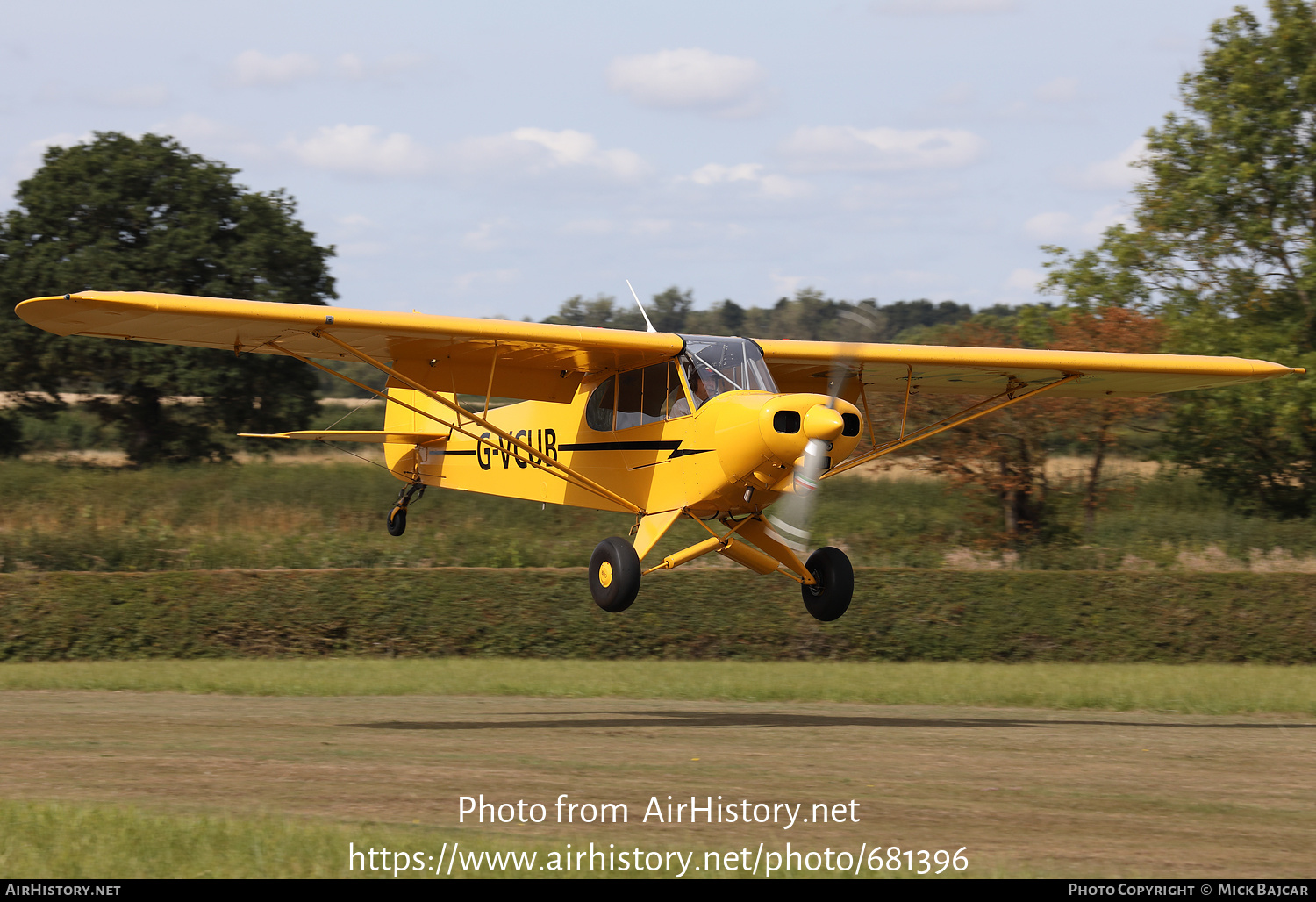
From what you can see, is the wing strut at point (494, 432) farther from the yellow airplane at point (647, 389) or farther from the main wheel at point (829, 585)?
the main wheel at point (829, 585)

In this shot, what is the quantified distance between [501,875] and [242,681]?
40.2 ft

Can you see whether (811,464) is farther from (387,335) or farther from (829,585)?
(387,335)

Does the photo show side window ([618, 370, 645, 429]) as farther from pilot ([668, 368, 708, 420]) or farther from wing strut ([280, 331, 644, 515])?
wing strut ([280, 331, 644, 515])

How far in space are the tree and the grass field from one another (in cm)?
328

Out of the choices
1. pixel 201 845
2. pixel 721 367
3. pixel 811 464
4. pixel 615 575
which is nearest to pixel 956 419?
pixel 721 367

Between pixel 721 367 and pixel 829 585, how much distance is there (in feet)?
8.98

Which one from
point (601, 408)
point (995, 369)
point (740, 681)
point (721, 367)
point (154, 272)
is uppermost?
point (154, 272)

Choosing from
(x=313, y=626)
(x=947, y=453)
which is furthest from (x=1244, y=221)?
(x=313, y=626)

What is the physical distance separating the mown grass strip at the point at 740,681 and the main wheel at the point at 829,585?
Answer: 200 inches

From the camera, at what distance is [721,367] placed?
512 inches

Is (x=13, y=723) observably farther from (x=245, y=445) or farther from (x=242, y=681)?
(x=245, y=445)

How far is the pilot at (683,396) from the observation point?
12977mm

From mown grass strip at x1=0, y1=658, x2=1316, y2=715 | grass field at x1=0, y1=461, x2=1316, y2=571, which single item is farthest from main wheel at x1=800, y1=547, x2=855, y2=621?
grass field at x1=0, y1=461, x2=1316, y2=571

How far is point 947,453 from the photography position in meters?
27.6
